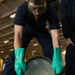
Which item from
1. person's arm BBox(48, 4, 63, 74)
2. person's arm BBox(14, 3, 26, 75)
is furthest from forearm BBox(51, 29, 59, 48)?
person's arm BBox(14, 3, 26, 75)

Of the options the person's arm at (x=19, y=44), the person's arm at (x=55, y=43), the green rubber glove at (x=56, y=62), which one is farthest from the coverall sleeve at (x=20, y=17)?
the green rubber glove at (x=56, y=62)

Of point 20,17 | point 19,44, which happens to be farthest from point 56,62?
point 20,17

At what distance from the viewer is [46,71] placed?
5.69 ft

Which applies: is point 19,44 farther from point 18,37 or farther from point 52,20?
point 52,20

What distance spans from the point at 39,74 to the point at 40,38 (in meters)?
0.37

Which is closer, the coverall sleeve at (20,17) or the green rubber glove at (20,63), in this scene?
the green rubber glove at (20,63)

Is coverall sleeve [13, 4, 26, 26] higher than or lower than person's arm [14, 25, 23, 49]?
higher

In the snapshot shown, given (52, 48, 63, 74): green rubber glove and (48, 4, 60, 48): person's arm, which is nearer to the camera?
(52, 48, 63, 74): green rubber glove

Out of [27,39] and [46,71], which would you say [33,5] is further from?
[46,71]

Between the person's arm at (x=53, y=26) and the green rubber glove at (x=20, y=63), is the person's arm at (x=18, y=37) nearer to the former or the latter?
the green rubber glove at (x=20, y=63)

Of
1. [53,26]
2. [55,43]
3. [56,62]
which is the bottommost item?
[56,62]

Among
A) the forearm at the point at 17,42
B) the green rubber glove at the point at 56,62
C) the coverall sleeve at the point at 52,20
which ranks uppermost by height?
the coverall sleeve at the point at 52,20

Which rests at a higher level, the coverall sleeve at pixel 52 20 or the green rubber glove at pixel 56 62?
the coverall sleeve at pixel 52 20

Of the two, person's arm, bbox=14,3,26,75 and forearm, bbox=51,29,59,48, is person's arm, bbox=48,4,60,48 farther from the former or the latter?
person's arm, bbox=14,3,26,75
